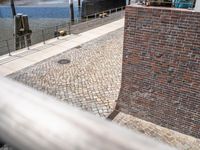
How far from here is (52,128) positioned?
64cm

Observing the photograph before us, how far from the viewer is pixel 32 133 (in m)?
→ 0.65

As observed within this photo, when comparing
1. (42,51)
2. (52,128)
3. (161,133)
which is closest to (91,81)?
(161,133)

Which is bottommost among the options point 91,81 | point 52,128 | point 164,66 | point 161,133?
point 161,133

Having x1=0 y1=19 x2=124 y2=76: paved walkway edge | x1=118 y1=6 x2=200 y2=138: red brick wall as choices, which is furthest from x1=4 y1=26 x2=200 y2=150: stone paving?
x1=0 y1=19 x2=124 y2=76: paved walkway edge

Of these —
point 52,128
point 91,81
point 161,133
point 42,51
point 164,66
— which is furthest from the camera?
point 42,51

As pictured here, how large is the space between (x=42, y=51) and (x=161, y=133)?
A: 9053 mm

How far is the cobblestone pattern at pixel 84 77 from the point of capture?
26.5 feet

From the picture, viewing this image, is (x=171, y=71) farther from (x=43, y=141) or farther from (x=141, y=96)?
(x=43, y=141)

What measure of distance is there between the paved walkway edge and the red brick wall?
19.6ft

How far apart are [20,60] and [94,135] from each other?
12.2 meters

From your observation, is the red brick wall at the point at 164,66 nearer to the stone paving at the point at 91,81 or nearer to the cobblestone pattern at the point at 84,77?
the stone paving at the point at 91,81

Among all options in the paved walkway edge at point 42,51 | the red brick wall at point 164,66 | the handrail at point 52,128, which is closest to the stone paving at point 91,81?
the red brick wall at point 164,66

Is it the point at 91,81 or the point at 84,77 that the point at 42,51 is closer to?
the point at 84,77

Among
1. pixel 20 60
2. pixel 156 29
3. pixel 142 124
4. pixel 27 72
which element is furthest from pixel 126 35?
pixel 20 60
